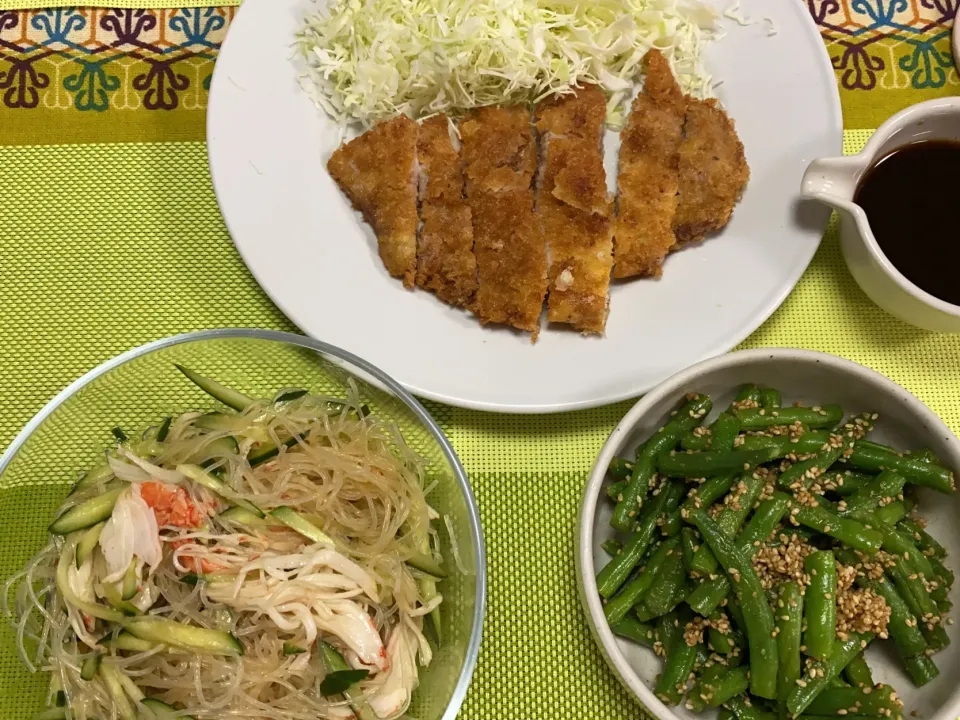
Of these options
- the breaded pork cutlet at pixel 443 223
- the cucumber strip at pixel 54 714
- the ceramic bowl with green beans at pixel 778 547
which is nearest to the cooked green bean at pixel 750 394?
the ceramic bowl with green beans at pixel 778 547

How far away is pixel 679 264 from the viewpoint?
213 cm

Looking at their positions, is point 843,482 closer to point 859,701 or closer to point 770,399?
point 770,399

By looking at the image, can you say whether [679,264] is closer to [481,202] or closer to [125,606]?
[481,202]

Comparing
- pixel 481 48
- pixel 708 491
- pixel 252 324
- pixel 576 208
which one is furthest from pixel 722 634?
pixel 481 48

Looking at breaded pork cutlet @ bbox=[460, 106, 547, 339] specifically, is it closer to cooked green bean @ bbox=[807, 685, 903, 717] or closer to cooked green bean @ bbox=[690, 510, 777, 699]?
cooked green bean @ bbox=[690, 510, 777, 699]

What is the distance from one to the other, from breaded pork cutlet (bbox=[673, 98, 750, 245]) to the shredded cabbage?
5.9 inches

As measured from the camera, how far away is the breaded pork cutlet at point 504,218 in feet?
6.79

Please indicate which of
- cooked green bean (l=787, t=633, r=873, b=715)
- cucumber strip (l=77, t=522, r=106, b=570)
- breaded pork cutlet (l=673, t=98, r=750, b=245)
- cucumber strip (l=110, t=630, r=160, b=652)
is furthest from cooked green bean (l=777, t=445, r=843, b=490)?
cucumber strip (l=77, t=522, r=106, b=570)

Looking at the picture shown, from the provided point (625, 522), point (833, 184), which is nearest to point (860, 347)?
point (833, 184)

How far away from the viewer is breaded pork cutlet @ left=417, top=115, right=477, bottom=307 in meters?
2.13

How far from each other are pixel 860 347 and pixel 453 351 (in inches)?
46.8

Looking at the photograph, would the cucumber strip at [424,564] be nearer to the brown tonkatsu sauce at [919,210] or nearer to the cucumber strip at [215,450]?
the cucumber strip at [215,450]

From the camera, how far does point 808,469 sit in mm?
1743

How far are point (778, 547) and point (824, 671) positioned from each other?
27cm
